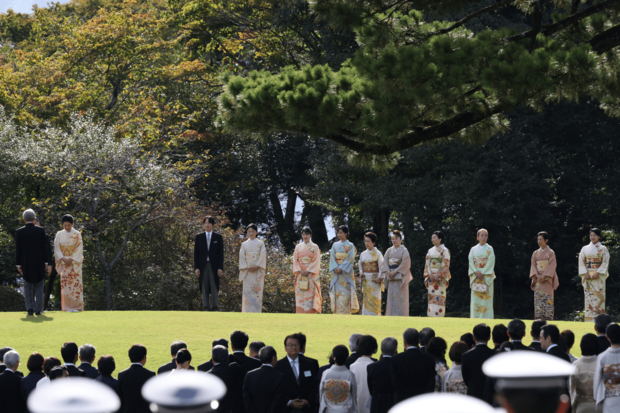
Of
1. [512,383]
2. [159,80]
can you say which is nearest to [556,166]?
[159,80]

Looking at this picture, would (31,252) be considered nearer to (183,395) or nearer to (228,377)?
(228,377)

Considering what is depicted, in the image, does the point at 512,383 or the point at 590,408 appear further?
the point at 590,408

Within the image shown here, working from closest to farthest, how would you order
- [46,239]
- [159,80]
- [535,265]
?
[46,239] < [535,265] < [159,80]

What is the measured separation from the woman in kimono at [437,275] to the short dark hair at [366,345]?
6.53 meters

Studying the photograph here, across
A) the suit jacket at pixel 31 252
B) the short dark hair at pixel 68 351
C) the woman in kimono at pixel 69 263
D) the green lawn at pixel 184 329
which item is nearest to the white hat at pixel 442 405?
the short dark hair at pixel 68 351

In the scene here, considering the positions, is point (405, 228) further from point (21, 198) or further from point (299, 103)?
point (299, 103)

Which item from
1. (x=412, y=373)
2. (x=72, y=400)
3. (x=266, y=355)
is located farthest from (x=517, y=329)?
(x=72, y=400)

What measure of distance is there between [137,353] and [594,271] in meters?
8.68

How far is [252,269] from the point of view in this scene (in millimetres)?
12539

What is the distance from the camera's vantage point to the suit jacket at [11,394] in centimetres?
535

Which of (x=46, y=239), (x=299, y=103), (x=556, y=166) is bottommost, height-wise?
(x=46, y=239)

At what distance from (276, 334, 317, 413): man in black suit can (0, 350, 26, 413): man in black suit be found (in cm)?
208

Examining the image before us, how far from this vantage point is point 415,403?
1424 millimetres

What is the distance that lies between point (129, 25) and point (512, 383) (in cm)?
1936
